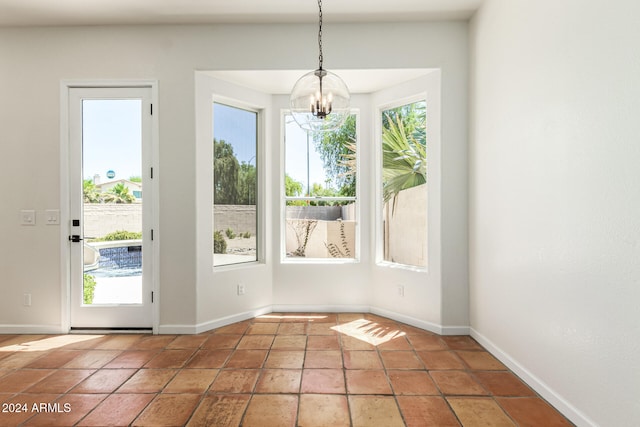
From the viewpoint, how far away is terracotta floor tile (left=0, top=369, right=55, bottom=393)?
2.44 meters

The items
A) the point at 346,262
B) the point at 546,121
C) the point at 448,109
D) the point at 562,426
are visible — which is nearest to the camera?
the point at 562,426

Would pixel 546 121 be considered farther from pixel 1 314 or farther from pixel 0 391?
pixel 1 314

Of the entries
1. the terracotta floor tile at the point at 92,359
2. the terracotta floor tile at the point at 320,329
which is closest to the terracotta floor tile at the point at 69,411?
the terracotta floor tile at the point at 92,359

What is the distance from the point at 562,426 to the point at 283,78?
11.6ft

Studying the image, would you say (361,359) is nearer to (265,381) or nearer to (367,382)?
(367,382)

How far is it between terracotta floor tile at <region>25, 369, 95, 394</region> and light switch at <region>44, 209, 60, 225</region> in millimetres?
1506

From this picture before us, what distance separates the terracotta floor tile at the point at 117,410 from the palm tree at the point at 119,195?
6.15 ft

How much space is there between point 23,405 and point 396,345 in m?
2.69

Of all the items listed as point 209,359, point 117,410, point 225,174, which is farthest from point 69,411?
point 225,174

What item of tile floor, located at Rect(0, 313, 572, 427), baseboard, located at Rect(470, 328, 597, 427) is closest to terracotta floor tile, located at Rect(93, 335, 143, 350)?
tile floor, located at Rect(0, 313, 572, 427)

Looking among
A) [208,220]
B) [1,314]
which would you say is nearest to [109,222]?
[208,220]

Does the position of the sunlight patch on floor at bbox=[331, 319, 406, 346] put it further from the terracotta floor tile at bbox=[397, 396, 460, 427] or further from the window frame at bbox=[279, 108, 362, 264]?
the terracotta floor tile at bbox=[397, 396, 460, 427]

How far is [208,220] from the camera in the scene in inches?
142

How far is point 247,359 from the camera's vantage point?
9.41 ft
